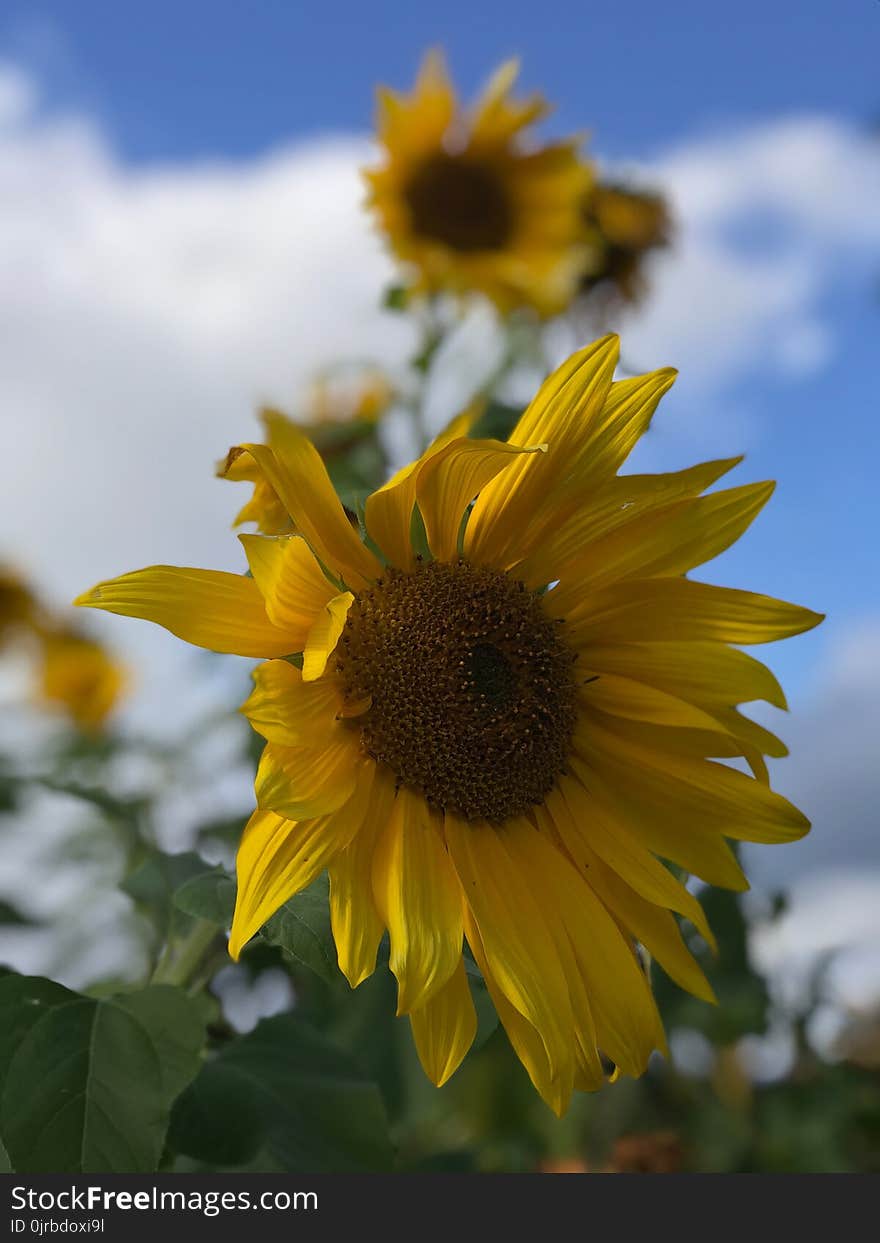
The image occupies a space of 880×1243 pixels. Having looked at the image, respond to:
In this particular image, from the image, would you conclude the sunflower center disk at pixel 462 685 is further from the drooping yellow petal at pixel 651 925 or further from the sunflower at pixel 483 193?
the sunflower at pixel 483 193

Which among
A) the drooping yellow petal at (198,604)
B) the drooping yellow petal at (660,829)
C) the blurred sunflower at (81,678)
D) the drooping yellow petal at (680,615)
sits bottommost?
the drooping yellow petal at (660,829)

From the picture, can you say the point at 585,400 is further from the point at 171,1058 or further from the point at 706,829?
the point at 171,1058

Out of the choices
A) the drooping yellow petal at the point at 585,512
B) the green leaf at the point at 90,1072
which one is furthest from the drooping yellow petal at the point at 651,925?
the green leaf at the point at 90,1072

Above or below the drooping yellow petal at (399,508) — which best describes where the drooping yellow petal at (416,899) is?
below

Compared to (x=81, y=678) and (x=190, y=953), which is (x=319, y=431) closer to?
(x=190, y=953)

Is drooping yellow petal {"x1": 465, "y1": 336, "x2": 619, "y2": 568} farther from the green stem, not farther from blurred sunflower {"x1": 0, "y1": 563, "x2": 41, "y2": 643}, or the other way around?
blurred sunflower {"x1": 0, "y1": 563, "x2": 41, "y2": 643}

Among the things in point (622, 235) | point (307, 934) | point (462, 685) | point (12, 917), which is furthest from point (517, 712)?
point (622, 235)
